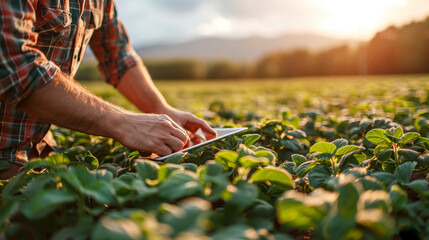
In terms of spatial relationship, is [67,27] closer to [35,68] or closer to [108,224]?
[35,68]

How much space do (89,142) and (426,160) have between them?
1.90 metres

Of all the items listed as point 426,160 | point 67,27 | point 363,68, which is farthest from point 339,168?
point 363,68

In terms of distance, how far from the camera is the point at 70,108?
52.5 inches

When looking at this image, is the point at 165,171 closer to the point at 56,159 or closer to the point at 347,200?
the point at 56,159

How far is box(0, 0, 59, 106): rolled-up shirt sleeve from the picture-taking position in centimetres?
119

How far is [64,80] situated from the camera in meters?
1.33

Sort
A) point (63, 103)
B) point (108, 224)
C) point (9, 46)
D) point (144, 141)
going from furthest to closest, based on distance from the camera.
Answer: point (144, 141)
point (63, 103)
point (9, 46)
point (108, 224)

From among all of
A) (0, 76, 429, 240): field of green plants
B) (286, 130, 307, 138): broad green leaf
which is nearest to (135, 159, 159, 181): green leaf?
(0, 76, 429, 240): field of green plants

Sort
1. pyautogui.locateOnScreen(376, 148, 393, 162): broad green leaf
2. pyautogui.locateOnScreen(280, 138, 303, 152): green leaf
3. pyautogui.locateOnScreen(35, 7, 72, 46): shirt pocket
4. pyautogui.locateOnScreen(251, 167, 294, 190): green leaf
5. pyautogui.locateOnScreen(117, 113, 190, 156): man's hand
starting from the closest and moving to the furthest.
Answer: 1. pyautogui.locateOnScreen(251, 167, 294, 190): green leaf
2. pyautogui.locateOnScreen(376, 148, 393, 162): broad green leaf
3. pyautogui.locateOnScreen(117, 113, 190, 156): man's hand
4. pyautogui.locateOnScreen(35, 7, 72, 46): shirt pocket
5. pyautogui.locateOnScreen(280, 138, 303, 152): green leaf

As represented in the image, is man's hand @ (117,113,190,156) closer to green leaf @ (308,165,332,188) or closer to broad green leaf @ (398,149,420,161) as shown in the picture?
green leaf @ (308,165,332,188)

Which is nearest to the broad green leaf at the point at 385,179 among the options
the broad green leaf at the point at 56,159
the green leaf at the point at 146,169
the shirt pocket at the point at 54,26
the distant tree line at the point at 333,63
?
the green leaf at the point at 146,169

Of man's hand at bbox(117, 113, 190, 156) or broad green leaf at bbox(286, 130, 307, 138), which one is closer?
man's hand at bbox(117, 113, 190, 156)

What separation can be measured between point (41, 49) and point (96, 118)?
0.67 metres

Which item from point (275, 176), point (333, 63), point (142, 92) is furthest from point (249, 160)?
point (333, 63)
